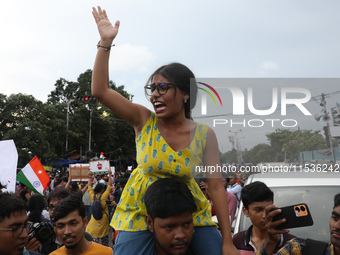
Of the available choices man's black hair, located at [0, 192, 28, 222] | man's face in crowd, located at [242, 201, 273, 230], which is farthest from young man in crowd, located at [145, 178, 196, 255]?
man's black hair, located at [0, 192, 28, 222]

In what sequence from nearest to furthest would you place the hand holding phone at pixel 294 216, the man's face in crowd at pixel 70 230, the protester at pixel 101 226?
the hand holding phone at pixel 294 216 < the man's face in crowd at pixel 70 230 < the protester at pixel 101 226

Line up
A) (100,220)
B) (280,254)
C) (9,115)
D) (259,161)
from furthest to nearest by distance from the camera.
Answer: (9,115)
(100,220)
(259,161)
(280,254)

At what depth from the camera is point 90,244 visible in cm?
384

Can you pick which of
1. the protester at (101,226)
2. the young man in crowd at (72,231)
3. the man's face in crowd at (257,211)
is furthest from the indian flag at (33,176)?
the man's face in crowd at (257,211)

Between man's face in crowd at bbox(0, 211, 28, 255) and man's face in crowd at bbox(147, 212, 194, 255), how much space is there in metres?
1.25

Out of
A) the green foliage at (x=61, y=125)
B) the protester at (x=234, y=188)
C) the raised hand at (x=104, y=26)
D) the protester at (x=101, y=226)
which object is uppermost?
the green foliage at (x=61, y=125)

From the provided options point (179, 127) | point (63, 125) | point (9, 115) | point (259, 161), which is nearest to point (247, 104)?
point (259, 161)

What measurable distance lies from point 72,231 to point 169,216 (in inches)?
71.8

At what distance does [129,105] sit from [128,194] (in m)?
0.54

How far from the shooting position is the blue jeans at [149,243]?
241cm

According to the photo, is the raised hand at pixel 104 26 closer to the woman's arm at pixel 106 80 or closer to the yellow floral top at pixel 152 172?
the woman's arm at pixel 106 80

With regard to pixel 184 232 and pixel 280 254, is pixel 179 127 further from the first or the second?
pixel 280 254

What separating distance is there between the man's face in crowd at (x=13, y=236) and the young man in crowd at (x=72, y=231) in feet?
2.19

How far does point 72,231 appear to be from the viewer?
12.5 ft
